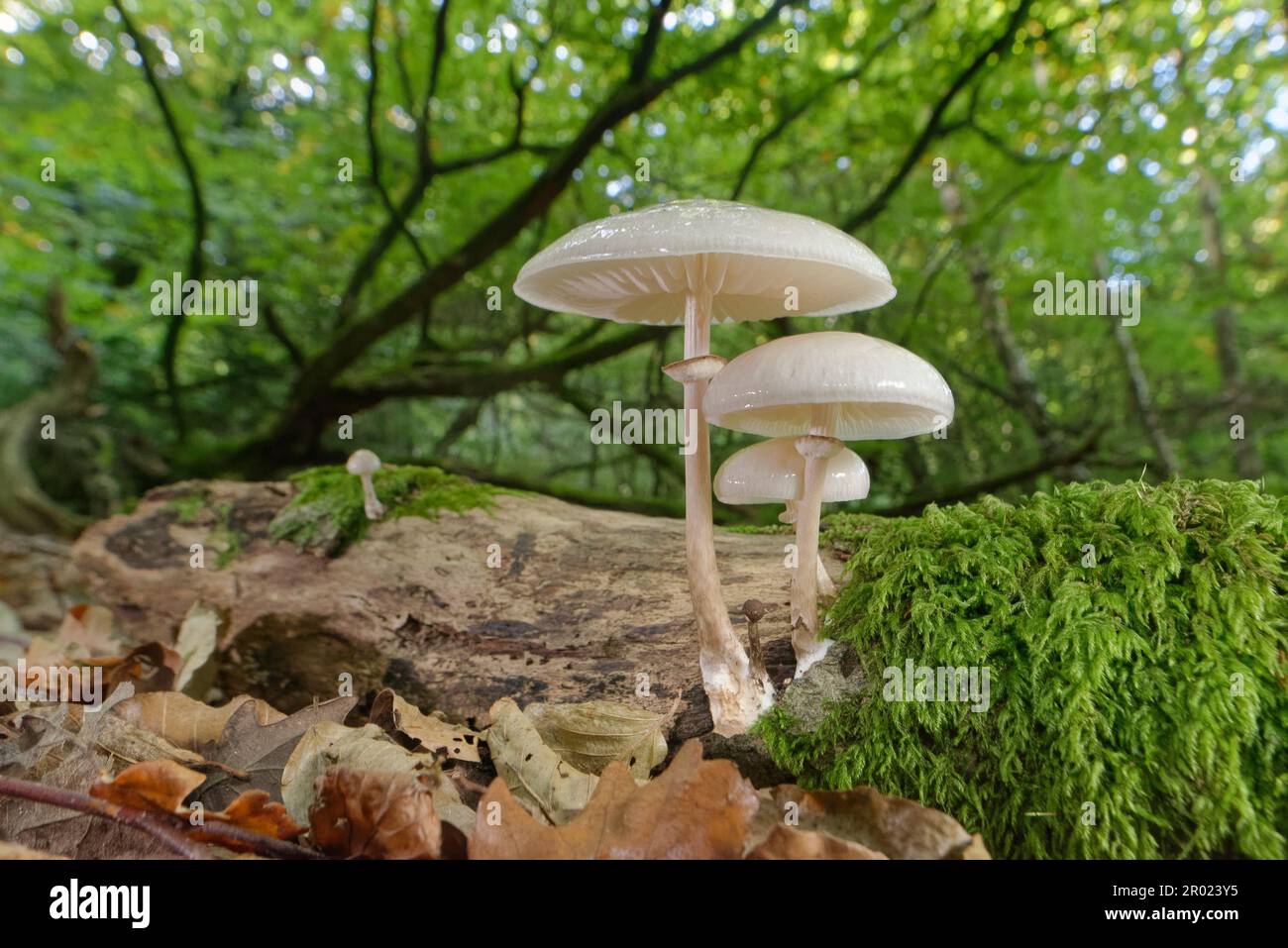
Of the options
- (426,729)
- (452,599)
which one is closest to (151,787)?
(426,729)

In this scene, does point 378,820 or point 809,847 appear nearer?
point 809,847

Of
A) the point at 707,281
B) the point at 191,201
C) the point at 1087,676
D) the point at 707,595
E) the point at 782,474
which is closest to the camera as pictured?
the point at 1087,676

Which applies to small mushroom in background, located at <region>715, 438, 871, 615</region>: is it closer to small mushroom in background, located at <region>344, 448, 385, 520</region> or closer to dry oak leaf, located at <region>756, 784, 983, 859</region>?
dry oak leaf, located at <region>756, 784, 983, 859</region>

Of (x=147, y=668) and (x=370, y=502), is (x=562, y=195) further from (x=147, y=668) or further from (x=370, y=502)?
(x=147, y=668)

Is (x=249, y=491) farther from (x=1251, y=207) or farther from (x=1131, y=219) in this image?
(x=1251, y=207)
